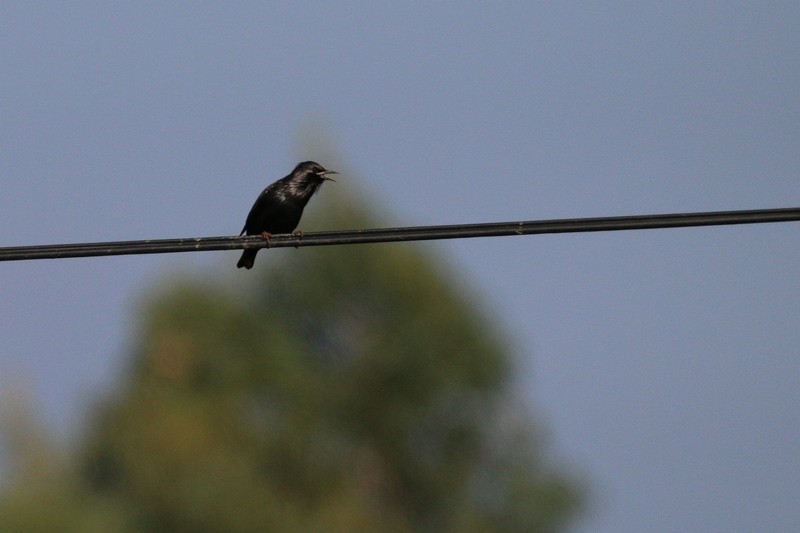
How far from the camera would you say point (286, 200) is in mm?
15094

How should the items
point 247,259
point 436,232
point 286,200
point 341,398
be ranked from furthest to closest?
1. point 341,398
2. point 247,259
3. point 286,200
4. point 436,232

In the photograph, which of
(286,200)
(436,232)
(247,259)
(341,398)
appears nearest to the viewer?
(436,232)

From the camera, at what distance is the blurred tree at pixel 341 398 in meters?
36.2

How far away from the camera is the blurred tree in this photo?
36.2 meters

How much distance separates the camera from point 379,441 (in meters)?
39.8

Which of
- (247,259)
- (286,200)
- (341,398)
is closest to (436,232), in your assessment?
(286,200)

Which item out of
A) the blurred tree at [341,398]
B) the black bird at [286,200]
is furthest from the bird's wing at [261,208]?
the blurred tree at [341,398]

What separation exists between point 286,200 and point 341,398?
25.5 metres

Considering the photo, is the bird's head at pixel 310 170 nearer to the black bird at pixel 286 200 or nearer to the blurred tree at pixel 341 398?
the black bird at pixel 286 200

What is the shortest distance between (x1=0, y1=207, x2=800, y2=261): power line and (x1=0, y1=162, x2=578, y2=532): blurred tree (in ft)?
83.3

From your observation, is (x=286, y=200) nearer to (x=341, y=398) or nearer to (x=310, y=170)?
(x=310, y=170)

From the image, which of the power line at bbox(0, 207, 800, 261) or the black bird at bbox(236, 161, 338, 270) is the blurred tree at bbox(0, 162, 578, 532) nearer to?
the black bird at bbox(236, 161, 338, 270)

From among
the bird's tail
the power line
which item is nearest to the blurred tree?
the bird's tail

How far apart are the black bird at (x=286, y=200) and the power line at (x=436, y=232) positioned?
5.62m
